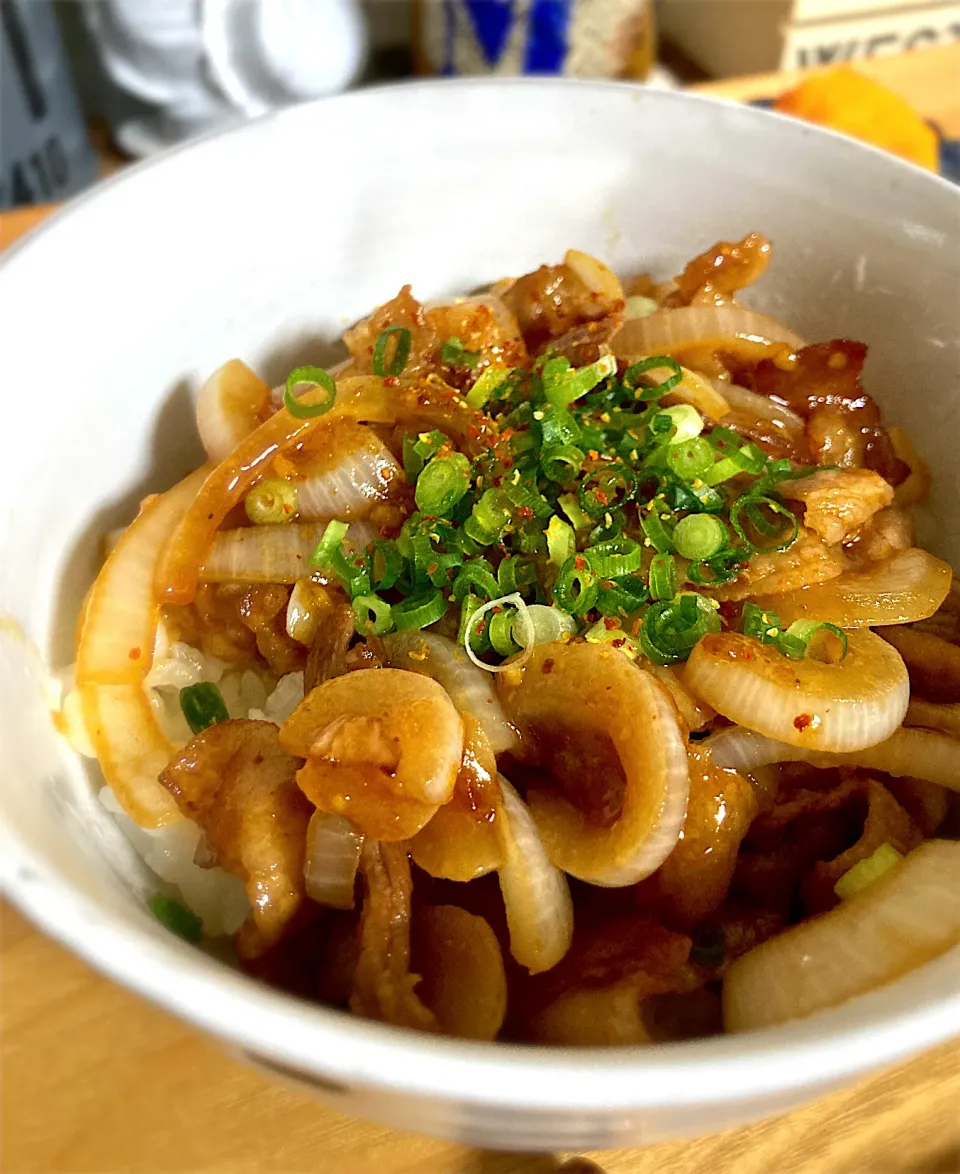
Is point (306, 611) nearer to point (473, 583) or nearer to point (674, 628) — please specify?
point (473, 583)

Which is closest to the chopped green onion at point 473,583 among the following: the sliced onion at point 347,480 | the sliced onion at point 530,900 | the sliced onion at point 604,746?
the sliced onion at point 604,746

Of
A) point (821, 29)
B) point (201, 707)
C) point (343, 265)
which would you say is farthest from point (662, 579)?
point (821, 29)

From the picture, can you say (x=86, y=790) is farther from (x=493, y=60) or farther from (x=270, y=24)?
(x=493, y=60)

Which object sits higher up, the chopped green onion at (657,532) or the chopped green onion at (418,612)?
the chopped green onion at (657,532)

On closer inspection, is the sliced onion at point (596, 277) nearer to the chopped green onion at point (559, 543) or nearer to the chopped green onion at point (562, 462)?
the chopped green onion at point (562, 462)

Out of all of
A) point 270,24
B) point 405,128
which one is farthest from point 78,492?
point 270,24

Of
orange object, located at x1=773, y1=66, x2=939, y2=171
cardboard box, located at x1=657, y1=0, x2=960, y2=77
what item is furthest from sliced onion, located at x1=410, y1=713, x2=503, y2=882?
cardboard box, located at x1=657, y1=0, x2=960, y2=77
